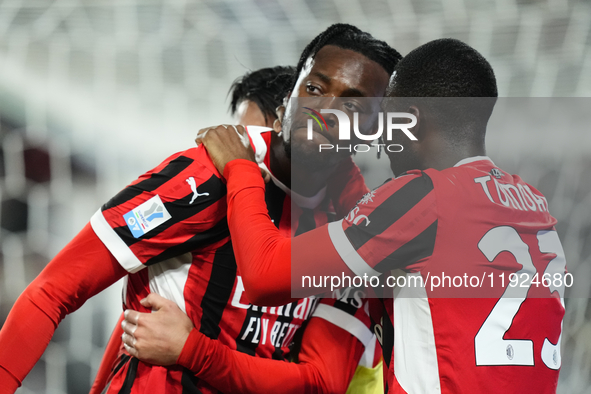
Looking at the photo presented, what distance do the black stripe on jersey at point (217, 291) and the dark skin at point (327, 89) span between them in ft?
0.87

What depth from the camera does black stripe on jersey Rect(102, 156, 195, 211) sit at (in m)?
1.01

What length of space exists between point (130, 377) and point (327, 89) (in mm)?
856

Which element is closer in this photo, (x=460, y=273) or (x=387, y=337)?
(x=460, y=273)

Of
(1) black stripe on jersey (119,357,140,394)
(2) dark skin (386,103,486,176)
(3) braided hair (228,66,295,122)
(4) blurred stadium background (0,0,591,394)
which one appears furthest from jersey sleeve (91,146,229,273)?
(4) blurred stadium background (0,0,591,394)

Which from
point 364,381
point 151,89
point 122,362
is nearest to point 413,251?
point 364,381

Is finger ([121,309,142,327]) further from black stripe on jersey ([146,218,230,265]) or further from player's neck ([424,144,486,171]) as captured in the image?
player's neck ([424,144,486,171])

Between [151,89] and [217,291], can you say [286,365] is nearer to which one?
[217,291]

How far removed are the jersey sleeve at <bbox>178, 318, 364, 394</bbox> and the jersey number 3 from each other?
17.1 inches

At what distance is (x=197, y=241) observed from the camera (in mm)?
1047

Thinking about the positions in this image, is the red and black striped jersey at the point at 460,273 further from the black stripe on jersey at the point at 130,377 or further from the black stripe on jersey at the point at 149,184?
the black stripe on jersey at the point at 130,377

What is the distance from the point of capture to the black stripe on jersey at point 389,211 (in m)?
0.82

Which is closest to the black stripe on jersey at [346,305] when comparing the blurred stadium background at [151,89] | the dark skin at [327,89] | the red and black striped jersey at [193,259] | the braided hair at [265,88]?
the red and black striped jersey at [193,259]

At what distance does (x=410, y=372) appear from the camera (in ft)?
2.85

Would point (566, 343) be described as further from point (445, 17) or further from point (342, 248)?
point (342, 248)
